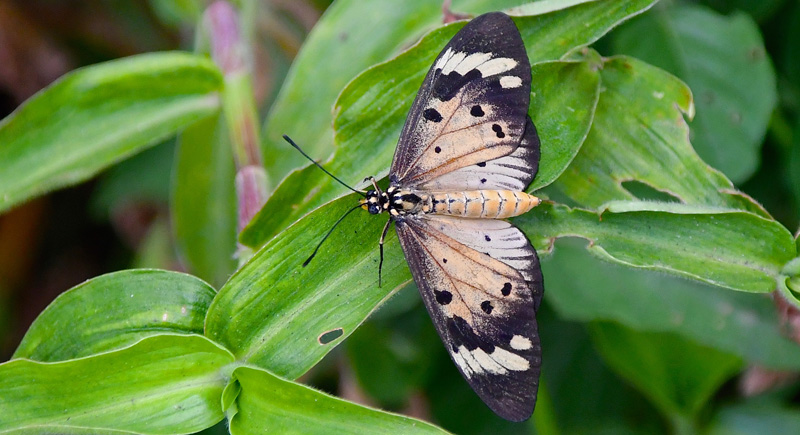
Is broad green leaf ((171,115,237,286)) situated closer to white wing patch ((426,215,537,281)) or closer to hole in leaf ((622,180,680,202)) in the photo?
white wing patch ((426,215,537,281))

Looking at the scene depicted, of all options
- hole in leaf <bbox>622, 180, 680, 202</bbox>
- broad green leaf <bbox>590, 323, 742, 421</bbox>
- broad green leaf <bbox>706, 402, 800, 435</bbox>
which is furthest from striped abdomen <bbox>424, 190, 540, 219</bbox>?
broad green leaf <bbox>706, 402, 800, 435</bbox>

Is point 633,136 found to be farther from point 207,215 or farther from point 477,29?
point 207,215

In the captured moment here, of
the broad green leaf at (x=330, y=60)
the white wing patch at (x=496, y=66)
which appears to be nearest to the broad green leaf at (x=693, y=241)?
the white wing patch at (x=496, y=66)

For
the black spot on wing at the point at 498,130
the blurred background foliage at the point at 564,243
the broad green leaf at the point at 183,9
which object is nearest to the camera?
the black spot on wing at the point at 498,130

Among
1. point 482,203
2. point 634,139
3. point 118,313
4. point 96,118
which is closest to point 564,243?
point 634,139

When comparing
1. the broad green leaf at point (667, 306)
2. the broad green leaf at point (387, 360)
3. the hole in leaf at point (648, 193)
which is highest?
the hole in leaf at point (648, 193)

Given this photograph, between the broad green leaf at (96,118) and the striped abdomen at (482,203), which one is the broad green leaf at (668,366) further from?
the broad green leaf at (96,118)

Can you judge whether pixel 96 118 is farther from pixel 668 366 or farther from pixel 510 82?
pixel 668 366

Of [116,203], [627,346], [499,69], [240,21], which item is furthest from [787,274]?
[116,203]

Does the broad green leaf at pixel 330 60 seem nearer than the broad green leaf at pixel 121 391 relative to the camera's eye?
No
